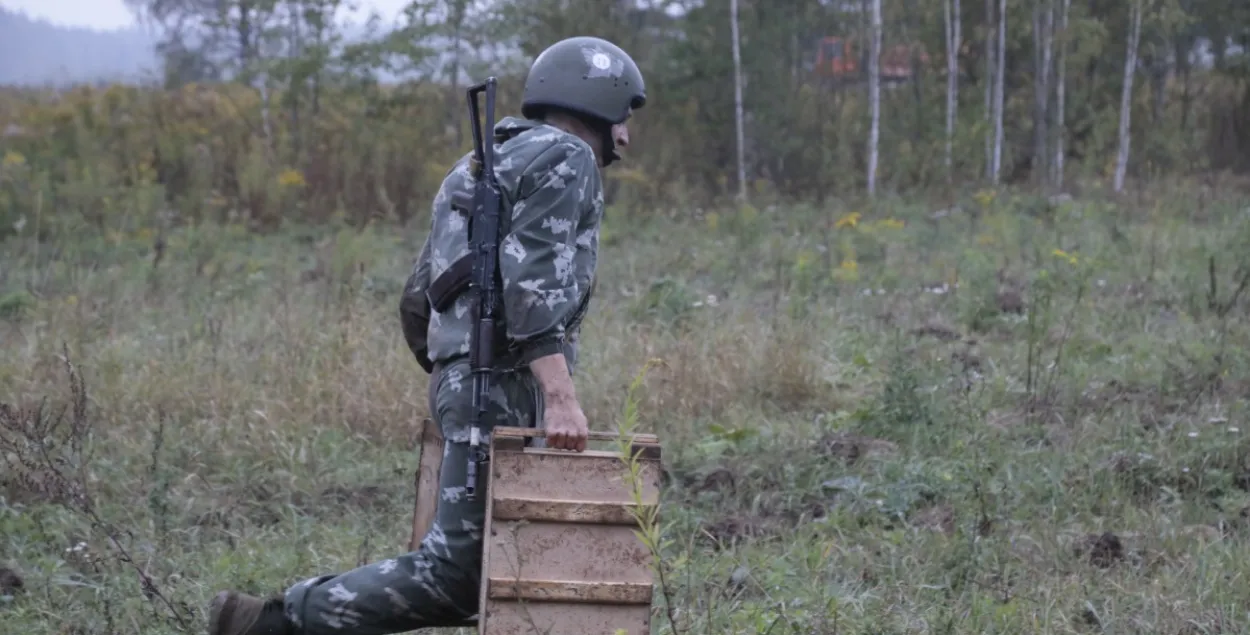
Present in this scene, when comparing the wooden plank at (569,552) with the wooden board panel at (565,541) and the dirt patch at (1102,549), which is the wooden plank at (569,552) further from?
the dirt patch at (1102,549)

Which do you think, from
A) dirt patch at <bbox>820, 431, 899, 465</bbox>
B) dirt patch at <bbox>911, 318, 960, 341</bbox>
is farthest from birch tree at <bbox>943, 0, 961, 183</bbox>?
dirt patch at <bbox>820, 431, 899, 465</bbox>

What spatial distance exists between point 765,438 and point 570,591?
317 cm

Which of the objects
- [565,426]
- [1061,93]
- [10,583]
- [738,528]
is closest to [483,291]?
[565,426]

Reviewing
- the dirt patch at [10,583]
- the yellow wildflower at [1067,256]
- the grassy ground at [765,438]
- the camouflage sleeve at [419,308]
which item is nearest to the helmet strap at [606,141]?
the camouflage sleeve at [419,308]

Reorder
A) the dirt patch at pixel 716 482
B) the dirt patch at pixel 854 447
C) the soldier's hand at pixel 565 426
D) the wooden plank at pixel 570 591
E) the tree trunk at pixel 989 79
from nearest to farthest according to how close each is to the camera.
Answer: the wooden plank at pixel 570 591, the soldier's hand at pixel 565 426, the dirt patch at pixel 716 482, the dirt patch at pixel 854 447, the tree trunk at pixel 989 79

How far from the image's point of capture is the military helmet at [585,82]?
3322mm

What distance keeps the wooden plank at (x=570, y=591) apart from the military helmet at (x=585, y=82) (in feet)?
3.75

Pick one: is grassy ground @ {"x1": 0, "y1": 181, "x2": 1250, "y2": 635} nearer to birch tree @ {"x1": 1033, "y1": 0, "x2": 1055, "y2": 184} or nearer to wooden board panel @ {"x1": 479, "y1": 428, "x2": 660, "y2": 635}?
wooden board panel @ {"x1": 479, "y1": 428, "x2": 660, "y2": 635}

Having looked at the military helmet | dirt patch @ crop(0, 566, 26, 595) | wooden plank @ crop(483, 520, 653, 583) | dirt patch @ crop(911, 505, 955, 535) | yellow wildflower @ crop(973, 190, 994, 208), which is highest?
the military helmet

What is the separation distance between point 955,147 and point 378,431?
1239 cm

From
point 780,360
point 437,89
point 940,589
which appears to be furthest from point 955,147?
point 940,589

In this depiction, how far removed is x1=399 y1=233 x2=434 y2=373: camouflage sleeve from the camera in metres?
3.43

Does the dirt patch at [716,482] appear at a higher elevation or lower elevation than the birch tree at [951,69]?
lower

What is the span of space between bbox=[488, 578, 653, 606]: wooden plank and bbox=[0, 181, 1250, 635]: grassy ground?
0.24 m
